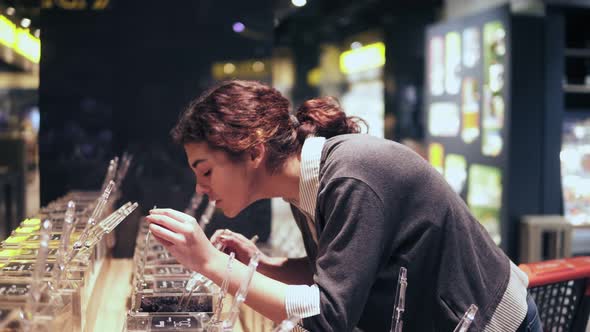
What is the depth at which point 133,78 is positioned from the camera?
9.52ft

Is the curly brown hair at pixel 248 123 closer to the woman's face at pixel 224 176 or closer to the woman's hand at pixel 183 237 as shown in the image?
the woman's face at pixel 224 176

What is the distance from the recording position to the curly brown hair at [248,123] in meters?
1.57

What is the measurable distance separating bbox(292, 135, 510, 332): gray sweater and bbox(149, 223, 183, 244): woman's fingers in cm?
28

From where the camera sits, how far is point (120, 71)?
2898 millimetres

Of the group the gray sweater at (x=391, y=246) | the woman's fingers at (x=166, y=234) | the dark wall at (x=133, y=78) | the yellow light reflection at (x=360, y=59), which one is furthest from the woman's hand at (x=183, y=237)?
the yellow light reflection at (x=360, y=59)

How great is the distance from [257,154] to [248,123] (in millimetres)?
75

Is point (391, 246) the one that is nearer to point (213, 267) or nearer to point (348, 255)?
point (348, 255)

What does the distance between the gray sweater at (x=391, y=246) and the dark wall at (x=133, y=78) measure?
143 cm

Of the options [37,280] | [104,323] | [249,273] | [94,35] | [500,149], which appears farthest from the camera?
[500,149]

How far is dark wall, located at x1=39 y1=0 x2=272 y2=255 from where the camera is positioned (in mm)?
2877

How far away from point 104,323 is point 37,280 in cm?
74

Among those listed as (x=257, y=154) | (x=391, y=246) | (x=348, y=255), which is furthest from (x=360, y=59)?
(x=348, y=255)

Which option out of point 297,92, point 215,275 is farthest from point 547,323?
point 297,92

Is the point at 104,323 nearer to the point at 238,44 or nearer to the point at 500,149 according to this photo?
the point at 238,44
